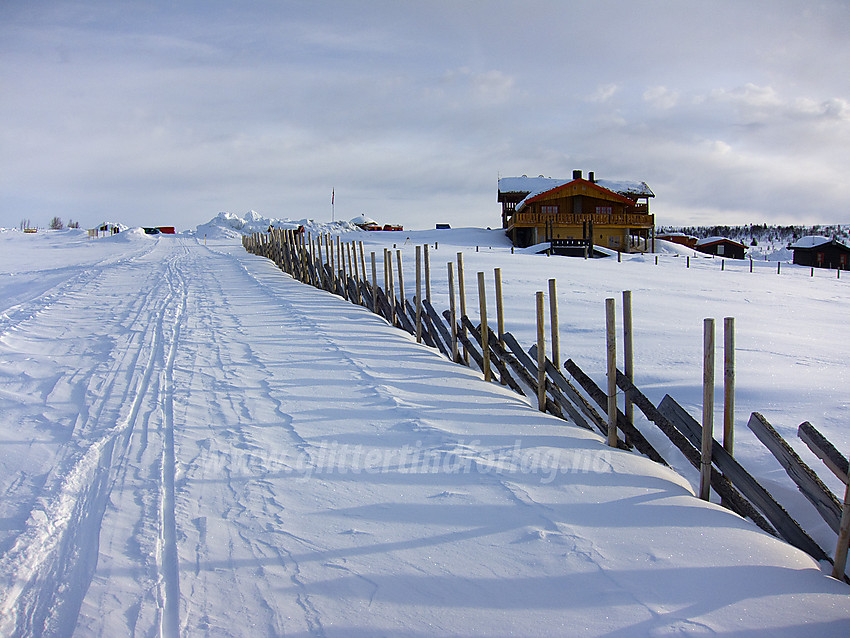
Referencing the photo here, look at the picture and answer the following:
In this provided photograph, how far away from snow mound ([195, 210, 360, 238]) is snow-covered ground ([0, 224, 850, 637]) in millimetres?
49402

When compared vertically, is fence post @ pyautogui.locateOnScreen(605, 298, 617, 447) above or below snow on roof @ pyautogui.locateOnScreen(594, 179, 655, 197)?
below

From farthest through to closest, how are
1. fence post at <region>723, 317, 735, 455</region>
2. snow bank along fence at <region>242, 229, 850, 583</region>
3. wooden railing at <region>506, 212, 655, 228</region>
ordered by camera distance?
wooden railing at <region>506, 212, 655, 228</region>, fence post at <region>723, 317, 735, 455</region>, snow bank along fence at <region>242, 229, 850, 583</region>

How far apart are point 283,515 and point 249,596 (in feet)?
2.46

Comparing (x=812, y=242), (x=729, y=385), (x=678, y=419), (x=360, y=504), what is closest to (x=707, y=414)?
(x=729, y=385)

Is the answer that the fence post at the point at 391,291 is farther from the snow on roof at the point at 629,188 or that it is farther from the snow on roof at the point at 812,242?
the snow on roof at the point at 812,242

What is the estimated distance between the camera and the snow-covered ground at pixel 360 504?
2719 mm

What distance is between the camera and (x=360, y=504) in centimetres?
368

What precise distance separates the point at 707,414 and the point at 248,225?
67.2 metres

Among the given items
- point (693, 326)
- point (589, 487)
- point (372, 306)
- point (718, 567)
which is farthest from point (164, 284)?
point (718, 567)

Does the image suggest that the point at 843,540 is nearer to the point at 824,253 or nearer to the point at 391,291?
the point at 391,291

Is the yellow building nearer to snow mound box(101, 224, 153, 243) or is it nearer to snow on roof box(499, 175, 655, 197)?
snow on roof box(499, 175, 655, 197)

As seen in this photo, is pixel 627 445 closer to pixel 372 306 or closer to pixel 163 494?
pixel 163 494

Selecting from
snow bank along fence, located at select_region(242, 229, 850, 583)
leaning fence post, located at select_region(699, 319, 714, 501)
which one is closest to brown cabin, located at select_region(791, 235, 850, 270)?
snow bank along fence, located at select_region(242, 229, 850, 583)

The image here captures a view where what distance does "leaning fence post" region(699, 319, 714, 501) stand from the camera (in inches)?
153
